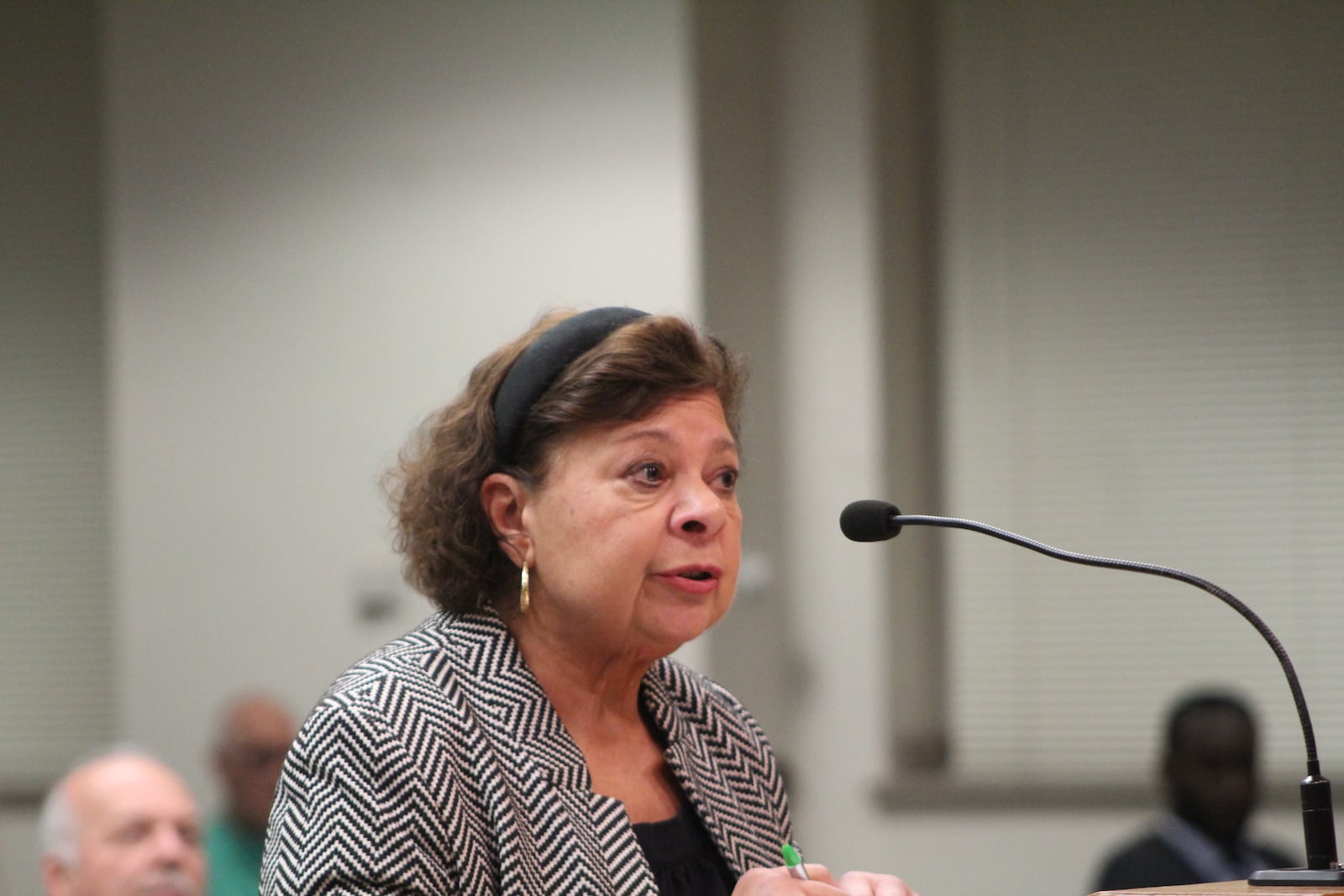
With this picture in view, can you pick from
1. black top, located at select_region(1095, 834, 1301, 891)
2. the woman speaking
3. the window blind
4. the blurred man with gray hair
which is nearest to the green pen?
the woman speaking

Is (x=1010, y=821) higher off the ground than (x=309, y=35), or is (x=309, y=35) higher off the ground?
(x=309, y=35)

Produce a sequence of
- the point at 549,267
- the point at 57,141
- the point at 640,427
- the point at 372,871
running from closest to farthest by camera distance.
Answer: the point at 372,871 < the point at 640,427 < the point at 549,267 < the point at 57,141

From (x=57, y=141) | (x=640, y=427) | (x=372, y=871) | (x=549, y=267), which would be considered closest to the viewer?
(x=372, y=871)

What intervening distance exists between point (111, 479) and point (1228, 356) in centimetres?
310

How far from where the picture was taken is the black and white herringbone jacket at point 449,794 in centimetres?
141

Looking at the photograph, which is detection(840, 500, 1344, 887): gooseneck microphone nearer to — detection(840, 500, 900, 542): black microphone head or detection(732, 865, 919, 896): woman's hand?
detection(840, 500, 900, 542): black microphone head

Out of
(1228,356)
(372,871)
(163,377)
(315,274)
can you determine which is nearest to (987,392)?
(1228,356)

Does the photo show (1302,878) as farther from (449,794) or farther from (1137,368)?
(1137,368)

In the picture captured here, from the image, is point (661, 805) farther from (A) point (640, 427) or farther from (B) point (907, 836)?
(B) point (907, 836)

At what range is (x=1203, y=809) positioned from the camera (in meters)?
3.79

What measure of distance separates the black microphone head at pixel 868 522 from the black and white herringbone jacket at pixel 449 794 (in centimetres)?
33

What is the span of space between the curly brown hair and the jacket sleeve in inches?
10.0

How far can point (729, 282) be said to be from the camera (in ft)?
13.9

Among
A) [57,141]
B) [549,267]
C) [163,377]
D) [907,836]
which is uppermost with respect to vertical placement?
[57,141]
